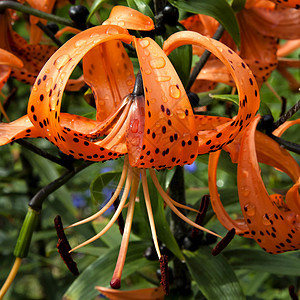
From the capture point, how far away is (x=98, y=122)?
0.80 meters

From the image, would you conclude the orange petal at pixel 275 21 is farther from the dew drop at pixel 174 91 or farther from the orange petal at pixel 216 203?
the dew drop at pixel 174 91

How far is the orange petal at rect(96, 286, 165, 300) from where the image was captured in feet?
3.10

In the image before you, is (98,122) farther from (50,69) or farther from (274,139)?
(274,139)

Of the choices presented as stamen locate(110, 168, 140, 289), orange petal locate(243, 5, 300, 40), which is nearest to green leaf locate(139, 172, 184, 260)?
stamen locate(110, 168, 140, 289)

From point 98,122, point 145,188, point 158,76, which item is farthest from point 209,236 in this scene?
point 158,76

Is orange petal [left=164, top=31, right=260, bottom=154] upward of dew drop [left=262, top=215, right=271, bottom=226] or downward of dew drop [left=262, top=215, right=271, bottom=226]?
upward

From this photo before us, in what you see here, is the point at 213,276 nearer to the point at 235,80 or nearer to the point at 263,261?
the point at 263,261

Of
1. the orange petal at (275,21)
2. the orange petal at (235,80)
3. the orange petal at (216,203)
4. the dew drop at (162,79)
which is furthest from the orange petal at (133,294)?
the orange petal at (275,21)

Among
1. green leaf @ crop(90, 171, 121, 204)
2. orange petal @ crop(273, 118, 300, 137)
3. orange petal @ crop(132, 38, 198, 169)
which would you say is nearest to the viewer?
orange petal @ crop(132, 38, 198, 169)

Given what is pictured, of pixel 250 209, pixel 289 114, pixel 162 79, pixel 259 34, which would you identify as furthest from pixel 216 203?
pixel 259 34

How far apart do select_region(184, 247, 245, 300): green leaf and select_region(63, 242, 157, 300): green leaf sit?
0.34 ft

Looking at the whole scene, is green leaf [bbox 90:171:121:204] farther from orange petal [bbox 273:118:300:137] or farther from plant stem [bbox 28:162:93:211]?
orange petal [bbox 273:118:300:137]

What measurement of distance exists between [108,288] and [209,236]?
0.78 ft

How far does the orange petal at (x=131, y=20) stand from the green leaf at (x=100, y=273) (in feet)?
1.76
